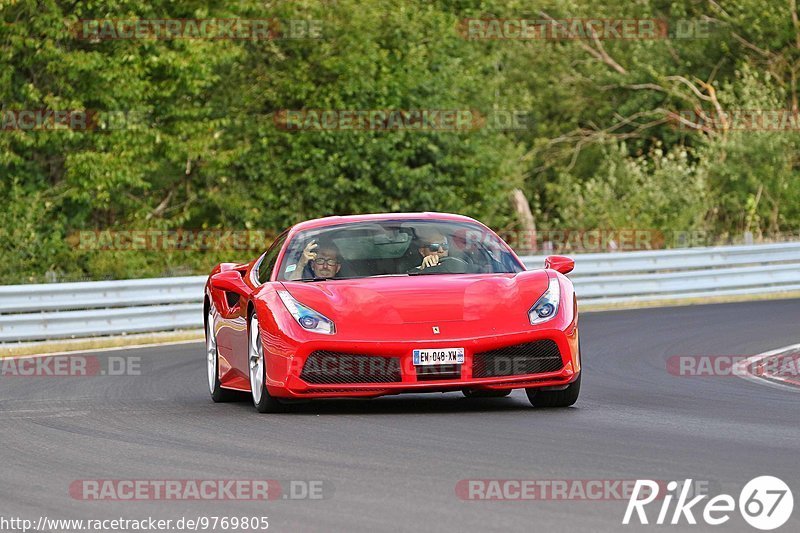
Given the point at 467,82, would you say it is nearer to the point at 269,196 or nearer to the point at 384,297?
the point at 269,196

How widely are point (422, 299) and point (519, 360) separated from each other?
0.70 metres

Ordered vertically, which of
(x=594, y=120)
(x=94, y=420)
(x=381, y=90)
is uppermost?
(x=94, y=420)

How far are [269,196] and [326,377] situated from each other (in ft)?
92.3

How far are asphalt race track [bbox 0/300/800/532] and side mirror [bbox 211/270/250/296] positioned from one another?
82cm

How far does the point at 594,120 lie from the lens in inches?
2084

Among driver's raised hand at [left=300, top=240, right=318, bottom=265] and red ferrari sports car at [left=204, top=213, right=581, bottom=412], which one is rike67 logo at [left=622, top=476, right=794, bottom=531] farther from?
driver's raised hand at [left=300, top=240, right=318, bottom=265]

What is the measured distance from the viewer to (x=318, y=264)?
38.0ft

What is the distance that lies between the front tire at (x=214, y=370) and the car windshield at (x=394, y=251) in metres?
1.39

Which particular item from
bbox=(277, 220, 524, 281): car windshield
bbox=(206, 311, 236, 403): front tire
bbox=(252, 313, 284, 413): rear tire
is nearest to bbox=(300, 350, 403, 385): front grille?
bbox=(252, 313, 284, 413): rear tire

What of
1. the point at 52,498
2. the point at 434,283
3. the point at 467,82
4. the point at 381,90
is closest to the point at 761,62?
the point at 467,82

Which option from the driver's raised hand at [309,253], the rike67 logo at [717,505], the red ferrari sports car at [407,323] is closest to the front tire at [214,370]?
the red ferrari sports car at [407,323]

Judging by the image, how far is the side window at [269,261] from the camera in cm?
1193

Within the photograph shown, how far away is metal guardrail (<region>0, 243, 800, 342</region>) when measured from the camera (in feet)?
70.2

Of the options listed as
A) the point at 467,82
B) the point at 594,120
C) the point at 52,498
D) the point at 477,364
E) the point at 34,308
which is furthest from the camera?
the point at 594,120
